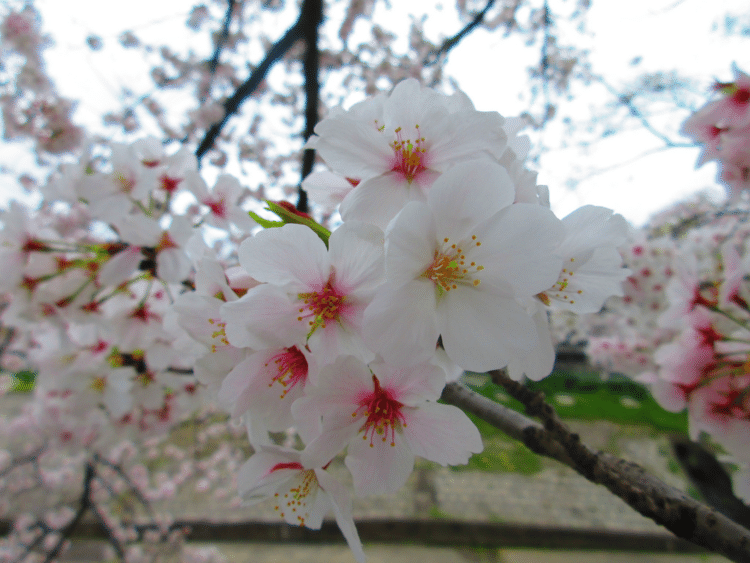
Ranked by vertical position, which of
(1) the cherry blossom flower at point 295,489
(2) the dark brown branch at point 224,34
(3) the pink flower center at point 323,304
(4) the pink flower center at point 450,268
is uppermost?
(2) the dark brown branch at point 224,34

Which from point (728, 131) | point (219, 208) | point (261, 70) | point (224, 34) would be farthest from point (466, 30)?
point (219, 208)

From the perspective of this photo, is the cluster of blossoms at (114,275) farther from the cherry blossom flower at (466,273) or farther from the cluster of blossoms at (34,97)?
the cluster of blossoms at (34,97)

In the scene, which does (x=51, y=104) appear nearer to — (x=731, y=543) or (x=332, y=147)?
(x=332, y=147)

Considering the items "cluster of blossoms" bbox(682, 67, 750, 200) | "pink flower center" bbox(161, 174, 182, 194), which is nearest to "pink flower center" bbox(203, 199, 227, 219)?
"pink flower center" bbox(161, 174, 182, 194)

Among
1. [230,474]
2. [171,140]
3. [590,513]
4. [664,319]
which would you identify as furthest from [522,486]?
[171,140]

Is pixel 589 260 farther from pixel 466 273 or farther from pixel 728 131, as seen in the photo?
pixel 728 131

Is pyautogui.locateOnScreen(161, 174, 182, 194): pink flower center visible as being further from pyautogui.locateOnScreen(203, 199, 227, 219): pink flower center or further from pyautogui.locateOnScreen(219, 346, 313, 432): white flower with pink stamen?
pyautogui.locateOnScreen(219, 346, 313, 432): white flower with pink stamen

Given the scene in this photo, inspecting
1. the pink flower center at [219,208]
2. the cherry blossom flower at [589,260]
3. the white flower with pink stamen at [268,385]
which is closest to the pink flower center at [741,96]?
the cherry blossom flower at [589,260]
